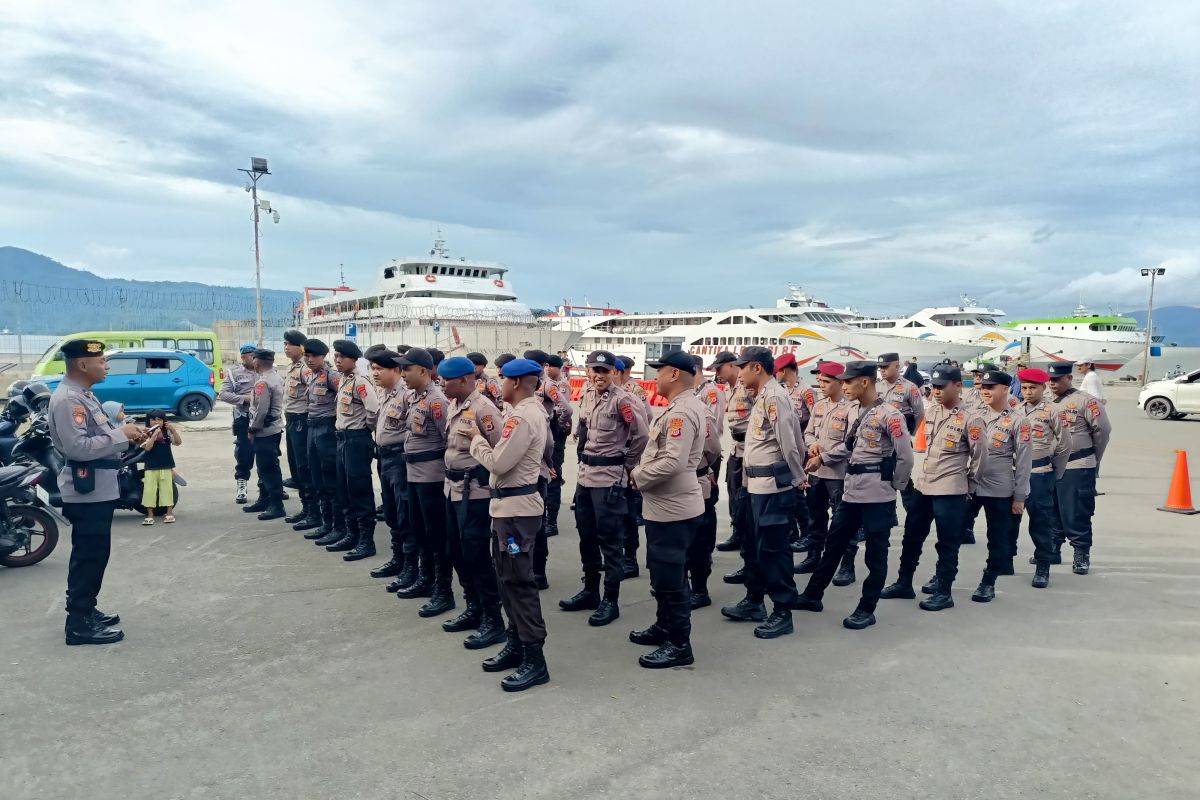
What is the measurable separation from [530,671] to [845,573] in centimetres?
317

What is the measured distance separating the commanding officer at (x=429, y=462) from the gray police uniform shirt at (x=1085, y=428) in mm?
5479

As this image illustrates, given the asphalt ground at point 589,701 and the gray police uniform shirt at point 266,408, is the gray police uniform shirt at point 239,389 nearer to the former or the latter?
the gray police uniform shirt at point 266,408

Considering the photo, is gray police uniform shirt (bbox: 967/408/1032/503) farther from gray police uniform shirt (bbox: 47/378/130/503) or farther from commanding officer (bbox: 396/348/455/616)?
Answer: gray police uniform shirt (bbox: 47/378/130/503)

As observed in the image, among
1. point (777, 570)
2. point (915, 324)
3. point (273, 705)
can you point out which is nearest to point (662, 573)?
point (777, 570)

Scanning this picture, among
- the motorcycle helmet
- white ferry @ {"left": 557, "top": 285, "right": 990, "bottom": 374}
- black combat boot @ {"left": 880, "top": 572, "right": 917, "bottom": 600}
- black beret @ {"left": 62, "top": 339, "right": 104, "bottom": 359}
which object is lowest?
black combat boot @ {"left": 880, "top": 572, "right": 917, "bottom": 600}

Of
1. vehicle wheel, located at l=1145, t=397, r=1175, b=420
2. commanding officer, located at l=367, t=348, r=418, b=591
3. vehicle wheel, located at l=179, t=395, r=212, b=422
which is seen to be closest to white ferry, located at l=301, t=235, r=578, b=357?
vehicle wheel, located at l=179, t=395, r=212, b=422

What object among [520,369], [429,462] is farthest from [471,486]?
[520,369]

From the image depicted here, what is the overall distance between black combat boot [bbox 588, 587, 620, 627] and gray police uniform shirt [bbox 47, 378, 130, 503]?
3134 mm

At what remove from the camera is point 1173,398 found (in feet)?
61.5

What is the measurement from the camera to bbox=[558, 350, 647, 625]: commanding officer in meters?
4.90

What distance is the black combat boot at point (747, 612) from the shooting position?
4820mm

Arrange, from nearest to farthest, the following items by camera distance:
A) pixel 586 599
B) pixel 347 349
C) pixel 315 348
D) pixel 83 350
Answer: pixel 83 350
pixel 586 599
pixel 347 349
pixel 315 348

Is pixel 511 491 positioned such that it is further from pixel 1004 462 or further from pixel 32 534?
pixel 32 534

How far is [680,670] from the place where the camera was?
3.99 metres
